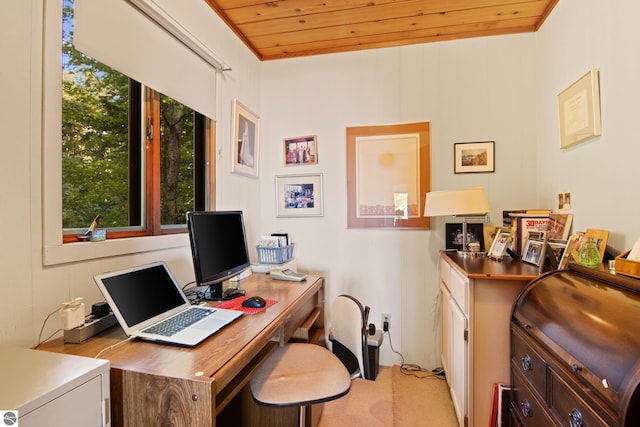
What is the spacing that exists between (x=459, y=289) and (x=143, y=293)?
1.53 m

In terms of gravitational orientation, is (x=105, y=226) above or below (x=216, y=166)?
below

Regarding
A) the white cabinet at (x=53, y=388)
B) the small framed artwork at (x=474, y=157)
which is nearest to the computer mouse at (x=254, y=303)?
the white cabinet at (x=53, y=388)

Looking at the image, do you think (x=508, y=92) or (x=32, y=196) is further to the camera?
(x=508, y=92)

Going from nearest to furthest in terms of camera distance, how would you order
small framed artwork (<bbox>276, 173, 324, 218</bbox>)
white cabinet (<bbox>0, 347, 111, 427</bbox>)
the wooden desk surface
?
white cabinet (<bbox>0, 347, 111, 427</bbox>), the wooden desk surface, small framed artwork (<bbox>276, 173, 324, 218</bbox>)

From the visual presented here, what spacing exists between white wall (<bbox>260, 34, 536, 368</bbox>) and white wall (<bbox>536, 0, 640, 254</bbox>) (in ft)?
0.83

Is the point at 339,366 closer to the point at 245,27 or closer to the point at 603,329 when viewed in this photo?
the point at 603,329

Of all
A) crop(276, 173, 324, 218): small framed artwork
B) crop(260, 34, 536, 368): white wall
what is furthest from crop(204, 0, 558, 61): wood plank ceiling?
crop(276, 173, 324, 218): small framed artwork

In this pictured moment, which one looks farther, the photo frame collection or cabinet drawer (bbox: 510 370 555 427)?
the photo frame collection

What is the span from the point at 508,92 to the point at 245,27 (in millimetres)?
2031

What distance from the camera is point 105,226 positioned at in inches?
51.5

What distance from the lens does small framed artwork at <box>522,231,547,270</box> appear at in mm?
1500

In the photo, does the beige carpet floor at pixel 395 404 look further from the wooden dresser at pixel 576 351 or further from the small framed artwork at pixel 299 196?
the small framed artwork at pixel 299 196

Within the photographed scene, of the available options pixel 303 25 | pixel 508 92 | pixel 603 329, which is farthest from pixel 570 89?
pixel 303 25

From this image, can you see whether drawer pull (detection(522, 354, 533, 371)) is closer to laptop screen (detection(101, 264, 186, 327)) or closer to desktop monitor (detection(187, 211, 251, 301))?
desktop monitor (detection(187, 211, 251, 301))
